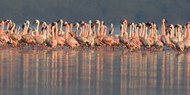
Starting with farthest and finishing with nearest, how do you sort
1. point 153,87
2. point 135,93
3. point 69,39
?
point 69,39
point 153,87
point 135,93

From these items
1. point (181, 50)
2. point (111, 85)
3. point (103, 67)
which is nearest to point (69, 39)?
point (181, 50)

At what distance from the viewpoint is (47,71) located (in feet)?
57.7

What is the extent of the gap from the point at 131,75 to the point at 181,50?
1447 cm

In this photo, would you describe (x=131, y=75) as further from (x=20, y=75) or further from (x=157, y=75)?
(x=20, y=75)

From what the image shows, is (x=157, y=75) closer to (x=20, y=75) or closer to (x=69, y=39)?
(x=20, y=75)

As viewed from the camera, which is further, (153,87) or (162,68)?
(162,68)

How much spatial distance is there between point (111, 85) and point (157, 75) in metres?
3.07

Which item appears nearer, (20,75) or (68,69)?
(20,75)

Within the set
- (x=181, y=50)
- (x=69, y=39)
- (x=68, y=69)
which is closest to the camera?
(x=68, y=69)

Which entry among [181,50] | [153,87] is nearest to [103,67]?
[153,87]

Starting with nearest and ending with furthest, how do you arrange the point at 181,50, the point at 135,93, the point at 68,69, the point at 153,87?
the point at 135,93 < the point at 153,87 < the point at 68,69 < the point at 181,50

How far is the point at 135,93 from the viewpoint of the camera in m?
12.7

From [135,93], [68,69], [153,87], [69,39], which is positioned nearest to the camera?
[135,93]

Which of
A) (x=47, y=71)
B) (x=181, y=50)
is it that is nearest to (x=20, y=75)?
(x=47, y=71)
